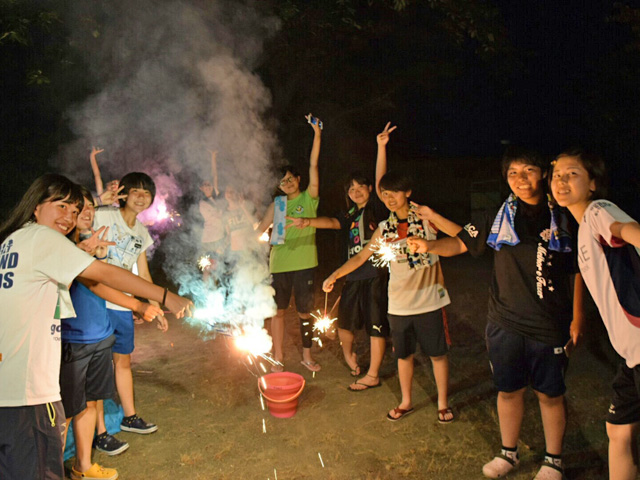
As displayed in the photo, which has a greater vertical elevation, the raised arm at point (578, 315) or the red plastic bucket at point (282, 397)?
the raised arm at point (578, 315)

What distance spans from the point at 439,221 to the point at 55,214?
2779 mm

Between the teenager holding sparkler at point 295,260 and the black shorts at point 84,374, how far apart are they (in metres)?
2.15

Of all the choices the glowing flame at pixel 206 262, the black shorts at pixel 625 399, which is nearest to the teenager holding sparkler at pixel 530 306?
the black shorts at pixel 625 399

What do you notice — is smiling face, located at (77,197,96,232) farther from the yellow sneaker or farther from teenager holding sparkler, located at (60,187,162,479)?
the yellow sneaker

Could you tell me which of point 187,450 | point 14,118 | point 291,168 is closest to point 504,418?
point 187,450

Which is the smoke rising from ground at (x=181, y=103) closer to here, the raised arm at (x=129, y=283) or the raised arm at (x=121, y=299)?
the raised arm at (x=121, y=299)

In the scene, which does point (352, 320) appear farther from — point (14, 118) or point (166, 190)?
point (14, 118)

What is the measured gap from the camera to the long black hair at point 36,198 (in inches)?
103

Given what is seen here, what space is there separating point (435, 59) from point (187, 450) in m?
11.2

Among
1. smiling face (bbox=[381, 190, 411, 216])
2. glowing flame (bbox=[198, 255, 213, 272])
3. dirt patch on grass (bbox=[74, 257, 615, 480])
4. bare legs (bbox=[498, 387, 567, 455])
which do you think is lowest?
dirt patch on grass (bbox=[74, 257, 615, 480])

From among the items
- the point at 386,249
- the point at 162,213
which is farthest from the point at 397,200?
the point at 162,213

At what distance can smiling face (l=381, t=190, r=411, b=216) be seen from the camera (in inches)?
163

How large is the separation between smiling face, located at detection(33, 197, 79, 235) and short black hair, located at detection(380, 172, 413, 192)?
2.58m

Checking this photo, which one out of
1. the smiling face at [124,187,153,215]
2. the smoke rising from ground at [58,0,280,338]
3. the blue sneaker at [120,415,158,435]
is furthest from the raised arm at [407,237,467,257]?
the smoke rising from ground at [58,0,280,338]
